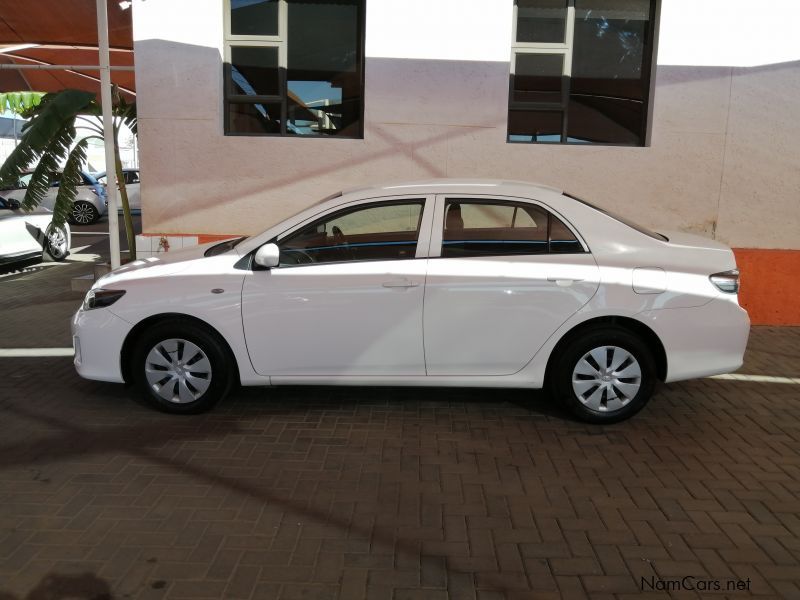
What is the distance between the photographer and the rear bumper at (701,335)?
495cm

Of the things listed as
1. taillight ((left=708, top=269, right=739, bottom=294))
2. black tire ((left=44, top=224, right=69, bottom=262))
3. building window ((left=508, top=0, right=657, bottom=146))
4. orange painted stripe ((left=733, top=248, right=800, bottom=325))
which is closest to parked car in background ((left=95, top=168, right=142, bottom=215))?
black tire ((left=44, top=224, right=69, bottom=262))

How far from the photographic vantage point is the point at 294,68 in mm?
8781

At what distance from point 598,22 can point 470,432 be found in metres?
5.93

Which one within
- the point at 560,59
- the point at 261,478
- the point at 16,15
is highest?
the point at 16,15

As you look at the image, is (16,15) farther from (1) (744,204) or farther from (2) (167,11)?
(1) (744,204)

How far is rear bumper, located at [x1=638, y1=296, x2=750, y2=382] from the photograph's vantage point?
4.95 m

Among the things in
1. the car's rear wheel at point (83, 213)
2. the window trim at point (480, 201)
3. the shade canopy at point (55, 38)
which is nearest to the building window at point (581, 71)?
the window trim at point (480, 201)

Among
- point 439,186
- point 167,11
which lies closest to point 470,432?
point 439,186

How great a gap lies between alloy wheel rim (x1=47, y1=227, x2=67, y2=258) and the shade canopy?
9.43ft

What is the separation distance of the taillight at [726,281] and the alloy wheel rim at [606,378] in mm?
767

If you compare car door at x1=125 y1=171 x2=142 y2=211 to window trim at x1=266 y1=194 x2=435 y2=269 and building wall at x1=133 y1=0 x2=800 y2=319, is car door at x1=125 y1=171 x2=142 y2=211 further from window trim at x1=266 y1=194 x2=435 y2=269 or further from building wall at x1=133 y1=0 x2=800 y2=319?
window trim at x1=266 y1=194 x2=435 y2=269

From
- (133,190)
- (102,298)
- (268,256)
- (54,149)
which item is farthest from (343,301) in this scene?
(133,190)

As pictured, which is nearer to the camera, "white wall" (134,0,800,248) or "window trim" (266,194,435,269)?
"window trim" (266,194,435,269)

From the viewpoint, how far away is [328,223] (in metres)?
5.14
